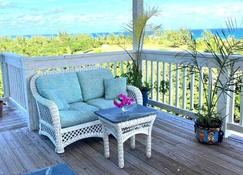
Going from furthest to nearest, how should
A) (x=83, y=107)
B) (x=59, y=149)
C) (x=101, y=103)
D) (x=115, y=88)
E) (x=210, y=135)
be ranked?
(x=115, y=88)
(x=101, y=103)
(x=83, y=107)
(x=210, y=135)
(x=59, y=149)

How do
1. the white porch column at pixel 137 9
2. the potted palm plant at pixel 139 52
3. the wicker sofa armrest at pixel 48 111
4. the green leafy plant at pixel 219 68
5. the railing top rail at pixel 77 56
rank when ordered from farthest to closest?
1. the white porch column at pixel 137 9
2. the potted palm plant at pixel 139 52
3. the railing top rail at pixel 77 56
4. the green leafy plant at pixel 219 68
5. the wicker sofa armrest at pixel 48 111

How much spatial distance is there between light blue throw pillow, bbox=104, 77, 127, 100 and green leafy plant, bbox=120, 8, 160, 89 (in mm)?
772

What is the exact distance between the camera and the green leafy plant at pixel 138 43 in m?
4.89

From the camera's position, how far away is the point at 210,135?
3512mm

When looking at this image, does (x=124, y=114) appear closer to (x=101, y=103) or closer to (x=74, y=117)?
(x=74, y=117)

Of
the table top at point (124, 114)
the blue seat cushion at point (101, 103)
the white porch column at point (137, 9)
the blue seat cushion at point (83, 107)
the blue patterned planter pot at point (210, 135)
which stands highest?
the white porch column at point (137, 9)

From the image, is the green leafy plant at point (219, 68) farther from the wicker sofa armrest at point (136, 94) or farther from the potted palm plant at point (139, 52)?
the potted palm plant at point (139, 52)

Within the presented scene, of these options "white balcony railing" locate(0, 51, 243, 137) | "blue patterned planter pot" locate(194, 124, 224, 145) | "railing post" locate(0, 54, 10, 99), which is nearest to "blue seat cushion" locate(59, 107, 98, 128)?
"white balcony railing" locate(0, 51, 243, 137)

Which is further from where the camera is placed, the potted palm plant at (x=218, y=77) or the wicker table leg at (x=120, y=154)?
the potted palm plant at (x=218, y=77)

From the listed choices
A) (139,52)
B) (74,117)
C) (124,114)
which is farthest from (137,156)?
(139,52)

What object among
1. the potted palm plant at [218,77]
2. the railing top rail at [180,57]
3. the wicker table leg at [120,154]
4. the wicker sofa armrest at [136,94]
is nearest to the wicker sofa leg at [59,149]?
the wicker table leg at [120,154]

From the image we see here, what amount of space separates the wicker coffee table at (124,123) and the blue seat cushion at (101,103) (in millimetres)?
573

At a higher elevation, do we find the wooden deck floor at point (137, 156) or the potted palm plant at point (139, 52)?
the potted palm plant at point (139, 52)

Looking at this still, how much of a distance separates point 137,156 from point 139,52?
8.32 feet
